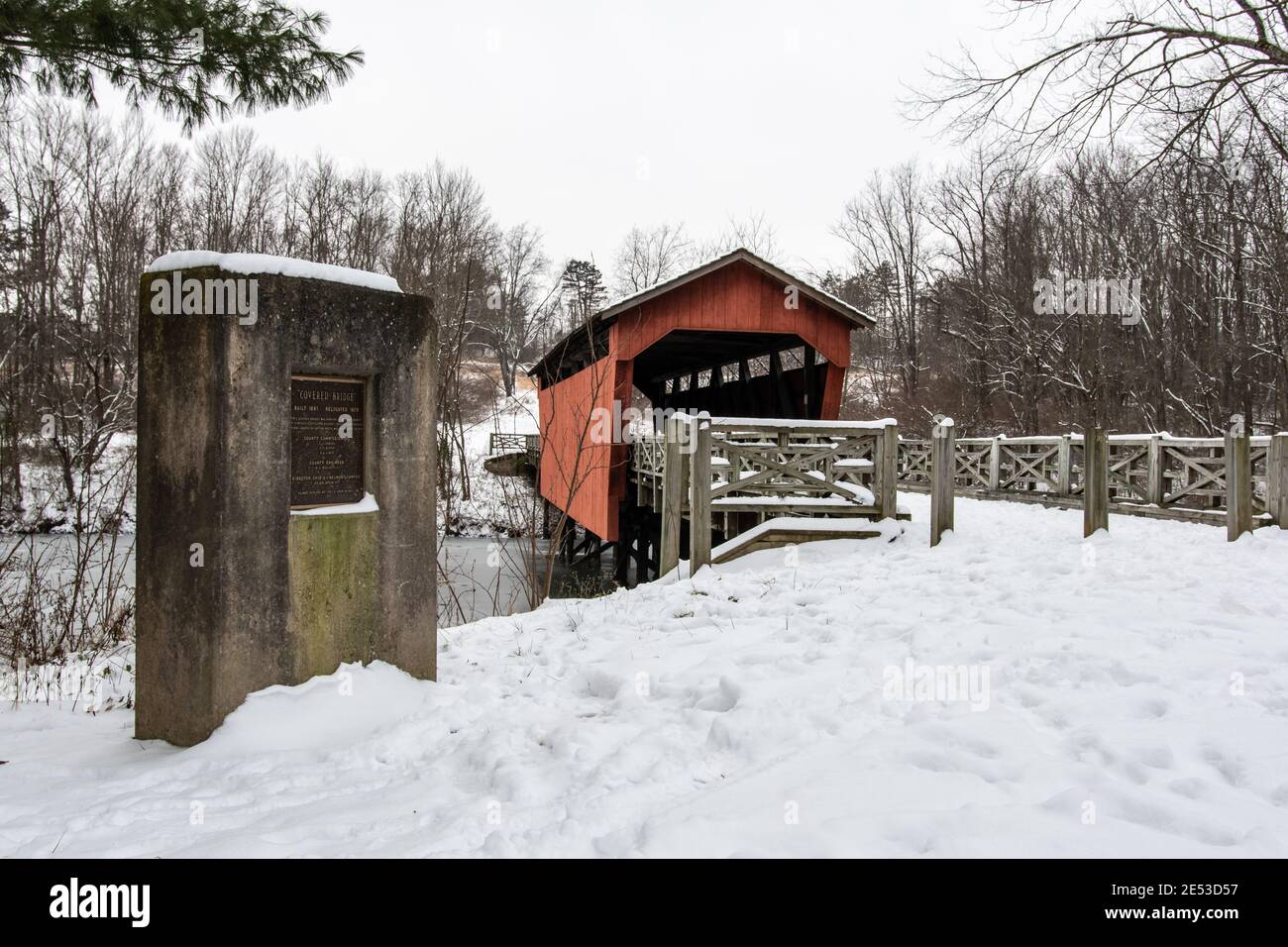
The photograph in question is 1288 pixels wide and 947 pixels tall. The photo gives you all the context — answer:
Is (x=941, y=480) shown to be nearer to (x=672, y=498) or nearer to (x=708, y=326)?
(x=672, y=498)

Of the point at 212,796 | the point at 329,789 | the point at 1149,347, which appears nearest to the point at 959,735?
the point at 329,789

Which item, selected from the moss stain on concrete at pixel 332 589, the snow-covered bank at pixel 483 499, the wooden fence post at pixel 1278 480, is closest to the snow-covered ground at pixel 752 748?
the moss stain on concrete at pixel 332 589

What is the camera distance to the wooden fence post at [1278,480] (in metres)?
8.14

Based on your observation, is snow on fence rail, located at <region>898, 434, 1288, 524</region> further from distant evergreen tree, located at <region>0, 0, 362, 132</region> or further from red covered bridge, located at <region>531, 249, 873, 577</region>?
distant evergreen tree, located at <region>0, 0, 362, 132</region>

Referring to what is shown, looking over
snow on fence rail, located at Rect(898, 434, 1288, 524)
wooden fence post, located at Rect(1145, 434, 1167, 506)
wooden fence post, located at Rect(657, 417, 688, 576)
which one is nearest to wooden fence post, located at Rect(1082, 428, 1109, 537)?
snow on fence rail, located at Rect(898, 434, 1288, 524)

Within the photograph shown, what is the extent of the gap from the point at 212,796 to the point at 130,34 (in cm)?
429

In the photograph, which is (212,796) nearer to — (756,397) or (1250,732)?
(1250,732)

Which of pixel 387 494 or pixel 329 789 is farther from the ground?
pixel 387 494

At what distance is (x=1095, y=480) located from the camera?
27.3 ft

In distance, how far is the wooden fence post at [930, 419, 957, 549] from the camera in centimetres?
786

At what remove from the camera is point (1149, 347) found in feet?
71.2

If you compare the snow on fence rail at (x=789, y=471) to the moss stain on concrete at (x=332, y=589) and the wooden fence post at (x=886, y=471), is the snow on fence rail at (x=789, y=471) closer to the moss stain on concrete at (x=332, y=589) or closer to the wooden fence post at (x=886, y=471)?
the wooden fence post at (x=886, y=471)

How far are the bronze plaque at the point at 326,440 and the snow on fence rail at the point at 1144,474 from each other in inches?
332

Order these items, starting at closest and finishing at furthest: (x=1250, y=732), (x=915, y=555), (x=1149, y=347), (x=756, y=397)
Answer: (x=1250, y=732) < (x=915, y=555) < (x=756, y=397) < (x=1149, y=347)
